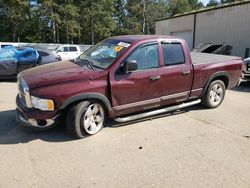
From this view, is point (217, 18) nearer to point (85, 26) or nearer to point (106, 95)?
point (106, 95)

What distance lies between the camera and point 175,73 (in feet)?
17.8

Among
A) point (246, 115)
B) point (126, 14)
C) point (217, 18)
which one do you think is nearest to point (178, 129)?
point (246, 115)

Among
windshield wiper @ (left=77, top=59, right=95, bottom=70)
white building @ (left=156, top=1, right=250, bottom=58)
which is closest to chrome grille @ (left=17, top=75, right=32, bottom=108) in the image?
windshield wiper @ (left=77, top=59, right=95, bottom=70)

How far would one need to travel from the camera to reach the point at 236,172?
11.7ft

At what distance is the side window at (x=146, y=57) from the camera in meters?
4.97

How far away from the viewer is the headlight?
4191 millimetres

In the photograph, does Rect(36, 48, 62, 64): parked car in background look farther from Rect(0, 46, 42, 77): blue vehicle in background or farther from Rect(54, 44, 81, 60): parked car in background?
Rect(54, 44, 81, 60): parked car in background

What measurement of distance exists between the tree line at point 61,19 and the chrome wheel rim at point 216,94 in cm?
3201

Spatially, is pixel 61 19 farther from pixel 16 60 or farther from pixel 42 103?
pixel 42 103

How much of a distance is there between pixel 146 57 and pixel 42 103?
7.23 ft

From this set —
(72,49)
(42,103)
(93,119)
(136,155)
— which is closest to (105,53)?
(93,119)

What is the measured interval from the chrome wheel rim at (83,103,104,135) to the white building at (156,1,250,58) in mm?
13461

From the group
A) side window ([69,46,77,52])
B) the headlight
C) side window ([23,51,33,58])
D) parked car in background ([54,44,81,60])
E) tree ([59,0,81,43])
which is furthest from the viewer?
tree ([59,0,81,43])

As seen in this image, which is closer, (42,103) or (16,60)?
(42,103)
